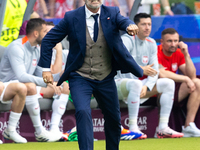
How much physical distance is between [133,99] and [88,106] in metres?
2.40

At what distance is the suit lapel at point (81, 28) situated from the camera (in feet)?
11.8

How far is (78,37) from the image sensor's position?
3.59 m

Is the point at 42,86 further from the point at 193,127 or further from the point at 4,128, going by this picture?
the point at 193,127

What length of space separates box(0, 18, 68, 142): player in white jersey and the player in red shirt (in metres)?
1.73

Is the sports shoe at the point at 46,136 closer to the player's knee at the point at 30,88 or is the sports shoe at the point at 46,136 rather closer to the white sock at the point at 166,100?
the player's knee at the point at 30,88

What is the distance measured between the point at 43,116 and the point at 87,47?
2.59 meters

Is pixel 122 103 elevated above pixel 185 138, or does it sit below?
above

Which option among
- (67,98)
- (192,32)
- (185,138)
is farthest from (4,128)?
(192,32)

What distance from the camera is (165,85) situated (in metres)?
→ 6.09

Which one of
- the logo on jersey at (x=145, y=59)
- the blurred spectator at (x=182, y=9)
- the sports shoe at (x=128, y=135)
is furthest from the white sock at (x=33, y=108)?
the blurred spectator at (x=182, y=9)

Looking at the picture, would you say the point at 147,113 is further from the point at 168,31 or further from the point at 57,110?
the point at 57,110

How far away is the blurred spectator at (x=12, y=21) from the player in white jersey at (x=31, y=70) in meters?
0.78

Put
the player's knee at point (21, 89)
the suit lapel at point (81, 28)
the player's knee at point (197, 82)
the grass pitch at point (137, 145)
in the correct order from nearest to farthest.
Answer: the suit lapel at point (81, 28) → the grass pitch at point (137, 145) → the player's knee at point (21, 89) → the player's knee at point (197, 82)

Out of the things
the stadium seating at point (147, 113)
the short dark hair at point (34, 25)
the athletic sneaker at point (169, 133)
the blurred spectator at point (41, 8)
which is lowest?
the athletic sneaker at point (169, 133)
